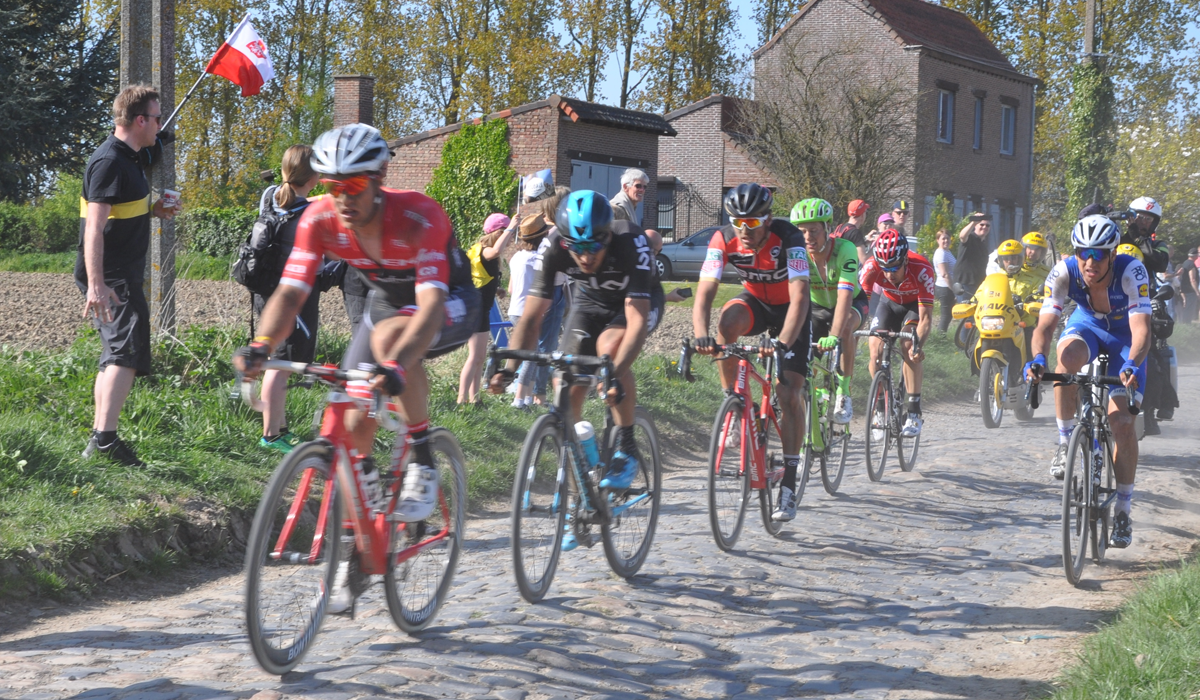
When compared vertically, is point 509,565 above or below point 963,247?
below

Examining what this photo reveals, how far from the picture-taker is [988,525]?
8.69 meters

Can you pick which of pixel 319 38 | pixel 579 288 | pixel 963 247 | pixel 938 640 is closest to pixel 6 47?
pixel 319 38

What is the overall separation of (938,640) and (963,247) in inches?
533

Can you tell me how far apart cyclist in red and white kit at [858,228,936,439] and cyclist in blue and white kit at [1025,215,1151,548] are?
2.36m

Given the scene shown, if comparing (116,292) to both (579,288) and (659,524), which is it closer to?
(579,288)

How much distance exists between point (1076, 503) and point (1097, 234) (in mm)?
1616

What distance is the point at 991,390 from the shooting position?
1355 cm

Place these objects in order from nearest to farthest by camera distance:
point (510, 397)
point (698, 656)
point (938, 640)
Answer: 1. point (698, 656)
2. point (938, 640)
3. point (510, 397)

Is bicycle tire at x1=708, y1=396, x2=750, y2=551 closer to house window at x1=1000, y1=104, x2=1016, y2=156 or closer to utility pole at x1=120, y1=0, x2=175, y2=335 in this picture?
utility pole at x1=120, y1=0, x2=175, y2=335

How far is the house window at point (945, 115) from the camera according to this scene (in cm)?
4194

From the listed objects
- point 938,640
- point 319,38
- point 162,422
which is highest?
point 319,38

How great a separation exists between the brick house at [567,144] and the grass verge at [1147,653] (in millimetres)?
27353

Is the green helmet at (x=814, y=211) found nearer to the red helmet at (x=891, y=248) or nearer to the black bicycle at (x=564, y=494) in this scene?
the red helmet at (x=891, y=248)

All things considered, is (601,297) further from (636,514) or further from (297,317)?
(297,317)
